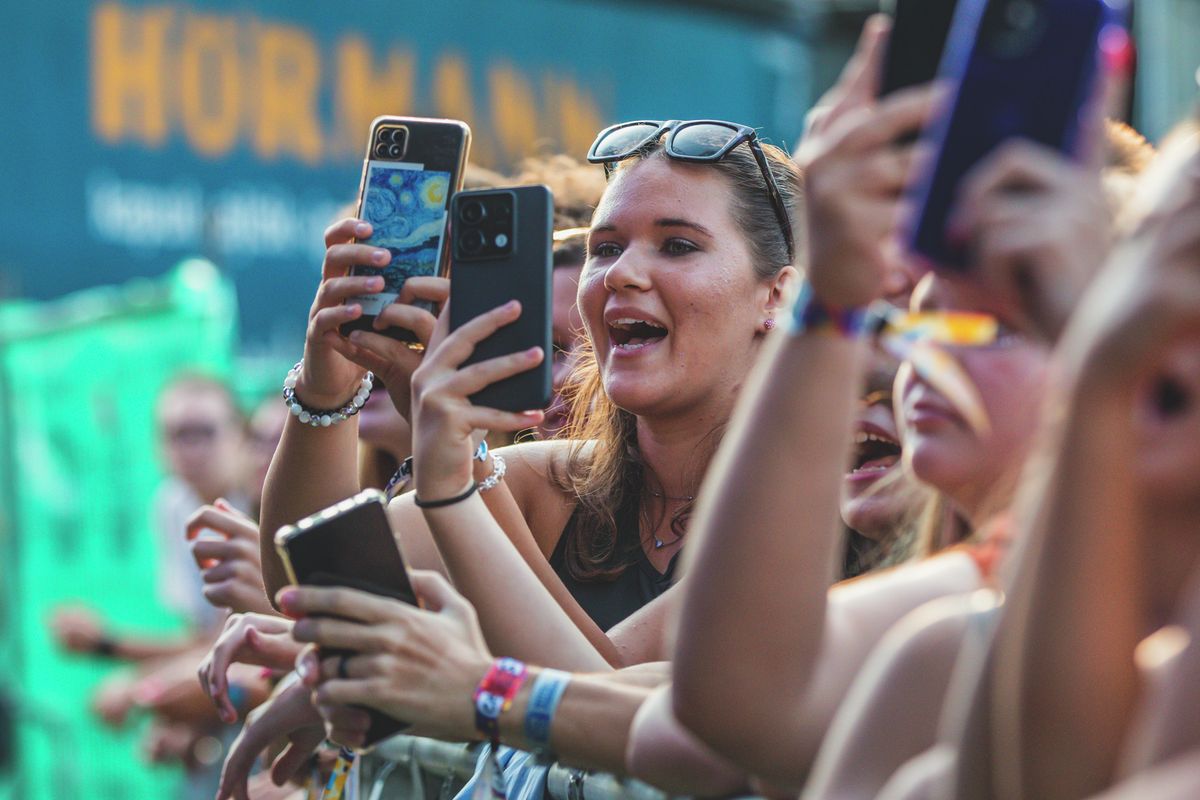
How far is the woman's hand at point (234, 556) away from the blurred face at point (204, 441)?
12.0ft

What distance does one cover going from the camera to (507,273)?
2430mm

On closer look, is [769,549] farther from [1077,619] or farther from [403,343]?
[403,343]

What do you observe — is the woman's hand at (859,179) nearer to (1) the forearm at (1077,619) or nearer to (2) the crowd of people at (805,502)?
(2) the crowd of people at (805,502)

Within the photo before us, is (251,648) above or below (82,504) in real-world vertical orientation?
above

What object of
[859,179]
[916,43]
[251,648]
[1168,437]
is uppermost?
[916,43]

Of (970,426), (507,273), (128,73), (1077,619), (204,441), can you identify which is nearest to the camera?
(1077,619)

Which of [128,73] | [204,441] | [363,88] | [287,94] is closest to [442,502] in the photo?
[204,441]

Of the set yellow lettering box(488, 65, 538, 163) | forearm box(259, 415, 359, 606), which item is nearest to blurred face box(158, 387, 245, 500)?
forearm box(259, 415, 359, 606)

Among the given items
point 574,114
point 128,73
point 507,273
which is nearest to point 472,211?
point 507,273

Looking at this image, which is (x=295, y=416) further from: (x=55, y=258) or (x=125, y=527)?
(x=55, y=258)

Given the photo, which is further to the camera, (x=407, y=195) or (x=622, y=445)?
(x=622, y=445)

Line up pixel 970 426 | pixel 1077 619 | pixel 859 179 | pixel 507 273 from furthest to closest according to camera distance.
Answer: pixel 507 273, pixel 970 426, pixel 859 179, pixel 1077 619

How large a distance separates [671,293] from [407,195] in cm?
59

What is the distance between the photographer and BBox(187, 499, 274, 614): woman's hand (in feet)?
10.7
